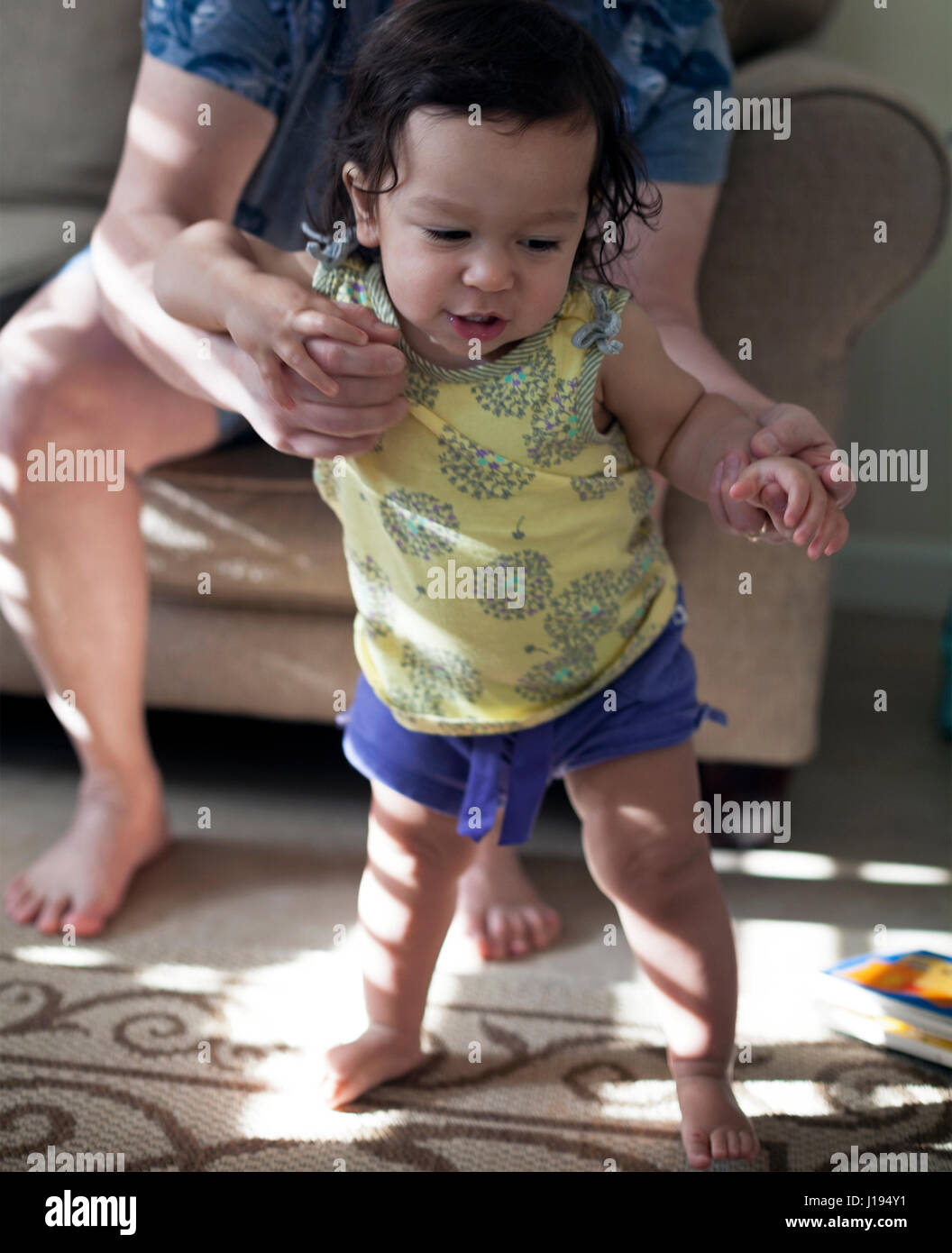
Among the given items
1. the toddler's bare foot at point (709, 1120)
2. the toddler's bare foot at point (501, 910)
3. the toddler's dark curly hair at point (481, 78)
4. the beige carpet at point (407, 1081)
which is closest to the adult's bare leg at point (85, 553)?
the beige carpet at point (407, 1081)

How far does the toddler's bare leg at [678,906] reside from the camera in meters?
0.84

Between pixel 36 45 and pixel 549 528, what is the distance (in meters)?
1.19

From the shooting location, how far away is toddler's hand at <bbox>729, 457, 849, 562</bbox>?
662 mm

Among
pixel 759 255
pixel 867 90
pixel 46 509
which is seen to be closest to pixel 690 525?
pixel 759 255

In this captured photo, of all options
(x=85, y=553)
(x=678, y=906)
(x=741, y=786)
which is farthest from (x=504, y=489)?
(x=741, y=786)

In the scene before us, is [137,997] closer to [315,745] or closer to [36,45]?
[315,745]

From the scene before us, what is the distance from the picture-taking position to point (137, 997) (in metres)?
1.01

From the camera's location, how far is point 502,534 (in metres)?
0.79

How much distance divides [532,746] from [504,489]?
0.60 feet

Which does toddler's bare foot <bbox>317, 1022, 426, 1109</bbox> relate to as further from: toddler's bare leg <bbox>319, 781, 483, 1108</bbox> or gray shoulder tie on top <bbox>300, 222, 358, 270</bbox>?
gray shoulder tie on top <bbox>300, 222, 358, 270</bbox>

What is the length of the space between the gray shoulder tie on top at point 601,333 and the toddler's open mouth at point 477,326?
6cm

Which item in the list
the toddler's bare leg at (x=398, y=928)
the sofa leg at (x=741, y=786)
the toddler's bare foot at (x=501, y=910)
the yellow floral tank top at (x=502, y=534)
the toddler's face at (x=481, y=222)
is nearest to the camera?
the toddler's face at (x=481, y=222)

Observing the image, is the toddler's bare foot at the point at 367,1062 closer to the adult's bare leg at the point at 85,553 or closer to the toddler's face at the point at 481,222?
the adult's bare leg at the point at 85,553

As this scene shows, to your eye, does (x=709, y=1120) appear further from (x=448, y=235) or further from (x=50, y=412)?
(x=50, y=412)
